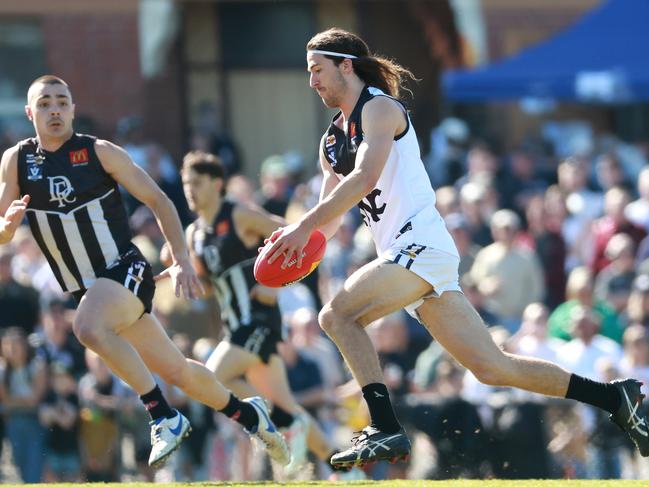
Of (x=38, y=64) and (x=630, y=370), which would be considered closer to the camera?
(x=630, y=370)

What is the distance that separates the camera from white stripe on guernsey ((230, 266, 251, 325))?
10.3 meters

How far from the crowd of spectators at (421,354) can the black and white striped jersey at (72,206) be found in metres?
3.47

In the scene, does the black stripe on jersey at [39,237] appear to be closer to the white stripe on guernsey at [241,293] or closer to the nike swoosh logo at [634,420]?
the white stripe on guernsey at [241,293]

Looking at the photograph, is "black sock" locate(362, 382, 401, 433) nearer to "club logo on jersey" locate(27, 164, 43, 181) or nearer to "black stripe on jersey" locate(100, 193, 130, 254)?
"black stripe on jersey" locate(100, 193, 130, 254)

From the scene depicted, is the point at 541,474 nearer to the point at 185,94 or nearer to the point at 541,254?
the point at 541,254

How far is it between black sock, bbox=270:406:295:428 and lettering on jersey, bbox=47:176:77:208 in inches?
114

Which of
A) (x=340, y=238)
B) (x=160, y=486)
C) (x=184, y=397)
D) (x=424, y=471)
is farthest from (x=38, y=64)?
(x=160, y=486)

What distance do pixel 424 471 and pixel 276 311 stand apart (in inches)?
77.2

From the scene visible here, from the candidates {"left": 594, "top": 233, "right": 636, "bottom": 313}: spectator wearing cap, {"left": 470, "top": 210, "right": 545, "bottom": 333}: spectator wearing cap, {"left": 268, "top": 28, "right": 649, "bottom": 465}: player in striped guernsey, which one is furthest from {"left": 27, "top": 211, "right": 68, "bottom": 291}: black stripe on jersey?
{"left": 594, "top": 233, "right": 636, "bottom": 313}: spectator wearing cap

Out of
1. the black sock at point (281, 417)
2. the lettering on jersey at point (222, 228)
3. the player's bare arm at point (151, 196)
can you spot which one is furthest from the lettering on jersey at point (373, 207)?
the black sock at point (281, 417)

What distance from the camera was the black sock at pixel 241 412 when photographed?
8.84 metres

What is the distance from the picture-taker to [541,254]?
14547mm

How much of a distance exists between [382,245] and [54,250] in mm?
1842

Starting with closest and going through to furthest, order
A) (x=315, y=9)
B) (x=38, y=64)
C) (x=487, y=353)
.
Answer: (x=487, y=353), (x=38, y=64), (x=315, y=9)
